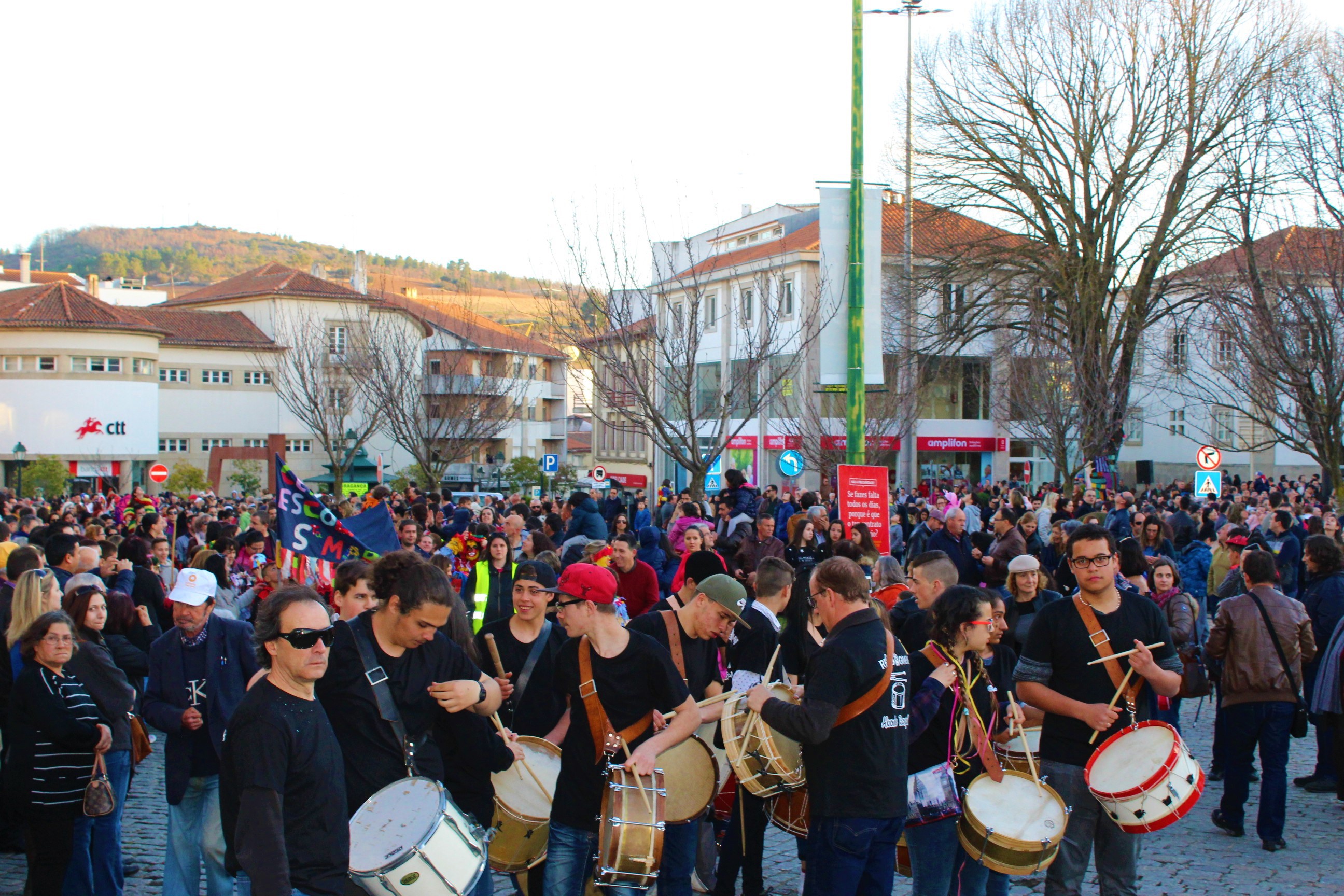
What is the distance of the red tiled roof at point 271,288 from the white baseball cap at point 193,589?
5555cm

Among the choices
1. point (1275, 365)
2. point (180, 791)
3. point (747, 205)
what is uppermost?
point (747, 205)

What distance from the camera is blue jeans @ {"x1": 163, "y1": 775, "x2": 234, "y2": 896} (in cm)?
563

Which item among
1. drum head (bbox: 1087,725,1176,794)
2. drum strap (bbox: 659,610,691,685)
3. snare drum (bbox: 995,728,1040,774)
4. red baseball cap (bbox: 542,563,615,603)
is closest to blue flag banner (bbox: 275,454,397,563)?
drum strap (bbox: 659,610,691,685)

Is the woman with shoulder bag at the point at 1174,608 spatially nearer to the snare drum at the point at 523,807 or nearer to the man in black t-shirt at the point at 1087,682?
the man in black t-shirt at the point at 1087,682

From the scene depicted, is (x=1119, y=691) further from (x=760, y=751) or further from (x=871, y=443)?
(x=871, y=443)

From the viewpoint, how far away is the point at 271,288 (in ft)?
218

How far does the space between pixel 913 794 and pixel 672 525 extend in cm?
920

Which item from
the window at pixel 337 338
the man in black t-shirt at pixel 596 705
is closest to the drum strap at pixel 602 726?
the man in black t-shirt at pixel 596 705

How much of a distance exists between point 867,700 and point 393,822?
1.80m

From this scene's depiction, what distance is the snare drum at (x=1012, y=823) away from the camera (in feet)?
16.1

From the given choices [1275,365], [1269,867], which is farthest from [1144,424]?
[1269,867]

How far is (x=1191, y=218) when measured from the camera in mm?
30719

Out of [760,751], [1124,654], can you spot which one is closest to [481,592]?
[760,751]

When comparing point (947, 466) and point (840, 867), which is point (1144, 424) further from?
point (840, 867)
